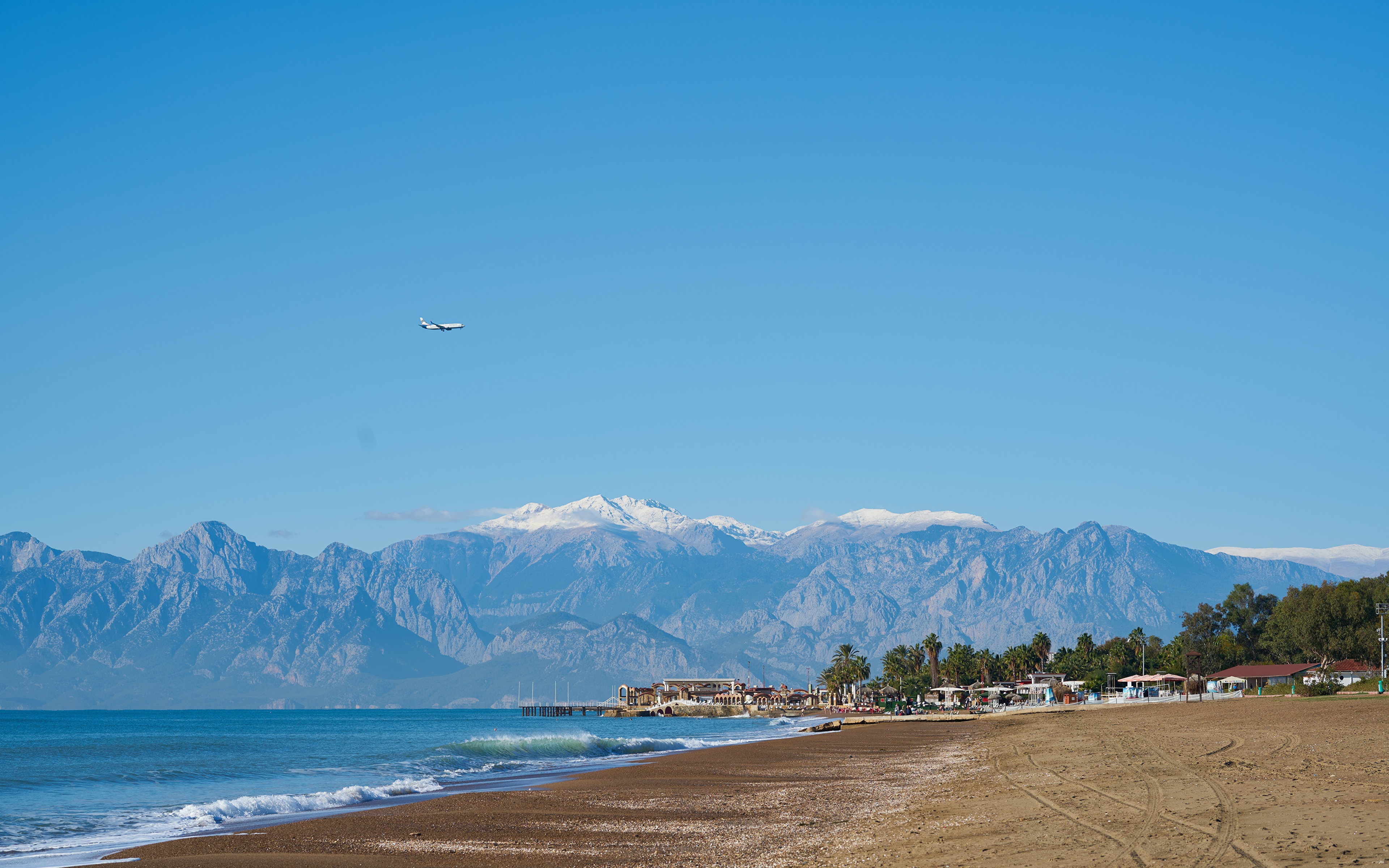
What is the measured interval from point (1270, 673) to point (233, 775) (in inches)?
3254

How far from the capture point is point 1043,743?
131 feet

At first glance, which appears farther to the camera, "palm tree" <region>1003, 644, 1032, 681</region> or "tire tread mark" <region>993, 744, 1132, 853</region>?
"palm tree" <region>1003, 644, 1032, 681</region>

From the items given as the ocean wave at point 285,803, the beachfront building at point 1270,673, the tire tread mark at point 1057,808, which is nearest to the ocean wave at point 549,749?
the ocean wave at point 285,803

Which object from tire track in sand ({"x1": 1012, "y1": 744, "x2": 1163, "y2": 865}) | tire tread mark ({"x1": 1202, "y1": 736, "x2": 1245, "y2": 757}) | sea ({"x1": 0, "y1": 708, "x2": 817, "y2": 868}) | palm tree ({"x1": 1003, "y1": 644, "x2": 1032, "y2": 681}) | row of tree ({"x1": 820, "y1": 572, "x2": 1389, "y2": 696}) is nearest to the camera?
tire track in sand ({"x1": 1012, "y1": 744, "x2": 1163, "y2": 865})

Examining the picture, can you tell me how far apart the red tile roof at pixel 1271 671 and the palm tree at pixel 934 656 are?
6755 cm

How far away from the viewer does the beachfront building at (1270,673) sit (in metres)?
89.4

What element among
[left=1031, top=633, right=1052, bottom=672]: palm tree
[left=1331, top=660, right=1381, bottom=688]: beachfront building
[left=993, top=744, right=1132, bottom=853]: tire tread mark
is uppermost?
[left=993, top=744, right=1132, bottom=853]: tire tread mark

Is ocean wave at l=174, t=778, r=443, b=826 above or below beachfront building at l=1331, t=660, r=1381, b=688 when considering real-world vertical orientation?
above

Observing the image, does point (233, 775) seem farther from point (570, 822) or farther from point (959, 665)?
point (959, 665)

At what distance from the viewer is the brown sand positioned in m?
14.0

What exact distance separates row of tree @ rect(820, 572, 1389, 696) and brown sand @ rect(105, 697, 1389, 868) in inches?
2632

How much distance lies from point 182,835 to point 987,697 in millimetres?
127581

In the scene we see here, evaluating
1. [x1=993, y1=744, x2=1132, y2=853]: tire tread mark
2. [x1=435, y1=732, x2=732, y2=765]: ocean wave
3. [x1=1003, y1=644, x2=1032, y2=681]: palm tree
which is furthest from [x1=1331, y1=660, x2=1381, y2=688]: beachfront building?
[x1=1003, y1=644, x2=1032, y2=681]: palm tree

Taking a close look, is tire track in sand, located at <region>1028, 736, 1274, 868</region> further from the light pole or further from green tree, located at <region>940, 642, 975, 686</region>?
green tree, located at <region>940, 642, 975, 686</region>
